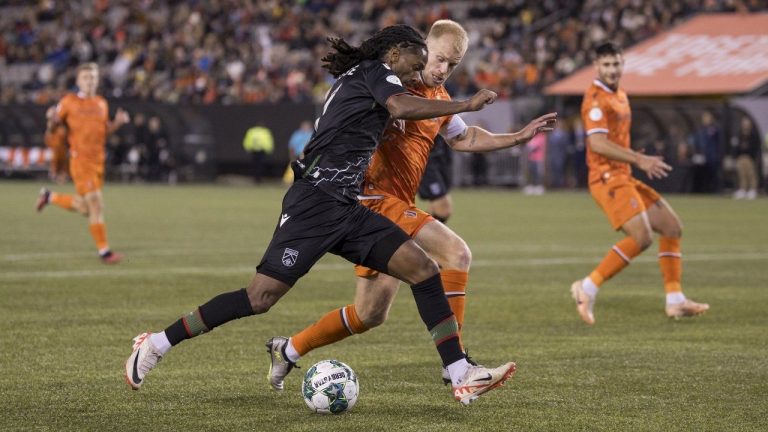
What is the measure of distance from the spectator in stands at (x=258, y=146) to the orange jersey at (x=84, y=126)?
940 inches

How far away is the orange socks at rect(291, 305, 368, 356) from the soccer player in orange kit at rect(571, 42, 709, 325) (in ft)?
12.8

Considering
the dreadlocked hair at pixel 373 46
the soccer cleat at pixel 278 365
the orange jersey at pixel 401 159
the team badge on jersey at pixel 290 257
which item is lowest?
the soccer cleat at pixel 278 365

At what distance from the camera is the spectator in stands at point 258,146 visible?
40.9 m

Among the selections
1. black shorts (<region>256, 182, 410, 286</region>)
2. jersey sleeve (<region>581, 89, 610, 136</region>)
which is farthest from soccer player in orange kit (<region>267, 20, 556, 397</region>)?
jersey sleeve (<region>581, 89, 610, 136</region>)

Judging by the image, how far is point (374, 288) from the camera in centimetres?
764

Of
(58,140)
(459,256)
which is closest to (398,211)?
(459,256)

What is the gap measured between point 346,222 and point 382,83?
768 mm

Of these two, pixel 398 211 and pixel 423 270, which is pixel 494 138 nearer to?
pixel 398 211

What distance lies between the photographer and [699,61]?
34.7 m

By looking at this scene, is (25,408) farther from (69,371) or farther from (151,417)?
(69,371)

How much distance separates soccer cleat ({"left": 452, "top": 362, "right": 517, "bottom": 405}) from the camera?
264 inches

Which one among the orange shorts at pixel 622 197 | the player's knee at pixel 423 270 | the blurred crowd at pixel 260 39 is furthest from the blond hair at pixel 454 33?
the blurred crowd at pixel 260 39

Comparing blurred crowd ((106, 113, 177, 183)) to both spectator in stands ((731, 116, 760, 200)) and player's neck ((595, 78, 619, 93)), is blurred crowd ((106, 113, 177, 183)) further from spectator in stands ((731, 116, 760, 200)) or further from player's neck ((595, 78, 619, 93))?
player's neck ((595, 78, 619, 93))

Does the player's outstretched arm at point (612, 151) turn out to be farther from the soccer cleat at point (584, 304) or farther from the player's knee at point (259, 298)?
the player's knee at point (259, 298)
